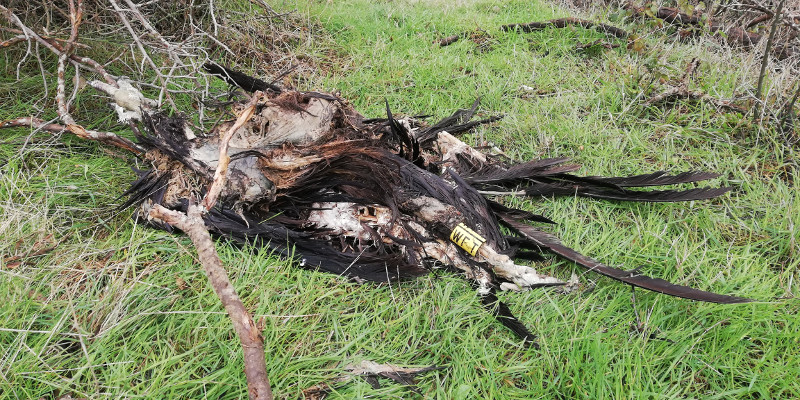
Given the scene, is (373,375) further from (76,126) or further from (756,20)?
(756,20)

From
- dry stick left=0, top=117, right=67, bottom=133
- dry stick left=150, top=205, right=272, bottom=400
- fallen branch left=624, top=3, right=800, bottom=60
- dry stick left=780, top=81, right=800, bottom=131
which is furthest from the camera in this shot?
fallen branch left=624, top=3, right=800, bottom=60

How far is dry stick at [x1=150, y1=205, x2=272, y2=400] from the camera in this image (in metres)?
1.30

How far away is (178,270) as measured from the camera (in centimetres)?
190

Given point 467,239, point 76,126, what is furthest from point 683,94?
point 76,126

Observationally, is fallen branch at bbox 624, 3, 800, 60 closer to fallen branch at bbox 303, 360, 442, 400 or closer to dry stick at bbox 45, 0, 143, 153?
fallen branch at bbox 303, 360, 442, 400

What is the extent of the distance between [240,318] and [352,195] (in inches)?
40.1

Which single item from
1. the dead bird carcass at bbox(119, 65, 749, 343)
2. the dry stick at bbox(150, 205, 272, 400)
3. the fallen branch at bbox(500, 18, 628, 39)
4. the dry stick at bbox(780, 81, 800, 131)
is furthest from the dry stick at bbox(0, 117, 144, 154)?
the dry stick at bbox(780, 81, 800, 131)

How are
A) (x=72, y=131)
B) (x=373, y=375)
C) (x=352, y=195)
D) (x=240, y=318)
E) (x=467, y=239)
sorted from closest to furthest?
(x=240, y=318), (x=373, y=375), (x=467, y=239), (x=352, y=195), (x=72, y=131)

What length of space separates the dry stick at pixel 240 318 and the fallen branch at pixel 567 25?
3.77 m

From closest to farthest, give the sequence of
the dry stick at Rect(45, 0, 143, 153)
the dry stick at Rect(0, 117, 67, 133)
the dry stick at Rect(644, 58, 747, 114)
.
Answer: the dry stick at Rect(45, 0, 143, 153), the dry stick at Rect(0, 117, 67, 133), the dry stick at Rect(644, 58, 747, 114)

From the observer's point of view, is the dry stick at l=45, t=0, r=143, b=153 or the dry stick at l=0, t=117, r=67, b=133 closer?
the dry stick at l=45, t=0, r=143, b=153

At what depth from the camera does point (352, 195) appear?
2254 mm

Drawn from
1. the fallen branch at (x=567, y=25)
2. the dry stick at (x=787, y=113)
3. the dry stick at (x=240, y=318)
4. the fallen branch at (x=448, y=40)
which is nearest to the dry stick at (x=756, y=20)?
the fallen branch at (x=567, y=25)

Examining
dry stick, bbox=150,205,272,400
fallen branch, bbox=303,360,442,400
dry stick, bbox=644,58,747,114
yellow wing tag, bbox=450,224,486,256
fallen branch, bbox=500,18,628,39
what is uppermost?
dry stick, bbox=150,205,272,400
